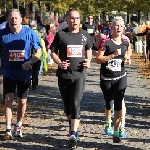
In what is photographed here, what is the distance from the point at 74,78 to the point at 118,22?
1.00 meters

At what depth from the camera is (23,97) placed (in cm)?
829

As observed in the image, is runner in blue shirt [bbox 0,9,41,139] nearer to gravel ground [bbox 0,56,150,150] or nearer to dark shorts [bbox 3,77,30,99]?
dark shorts [bbox 3,77,30,99]

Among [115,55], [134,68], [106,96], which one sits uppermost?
[115,55]

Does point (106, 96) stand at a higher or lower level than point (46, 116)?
higher

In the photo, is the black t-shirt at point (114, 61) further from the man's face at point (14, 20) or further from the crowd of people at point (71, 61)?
the man's face at point (14, 20)

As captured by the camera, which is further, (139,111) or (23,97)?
(139,111)

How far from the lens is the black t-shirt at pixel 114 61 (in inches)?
311

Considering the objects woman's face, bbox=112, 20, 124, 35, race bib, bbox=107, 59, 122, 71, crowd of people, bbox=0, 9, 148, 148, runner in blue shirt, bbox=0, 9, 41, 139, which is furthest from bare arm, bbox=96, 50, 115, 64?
runner in blue shirt, bbox=0, 9, 41, 139

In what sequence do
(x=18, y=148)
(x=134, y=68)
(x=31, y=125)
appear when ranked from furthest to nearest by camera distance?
(x=134, y=68) < (x=31, y=125) < (x=18, y=148)

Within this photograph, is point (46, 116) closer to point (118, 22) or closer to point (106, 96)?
point (106, 96)

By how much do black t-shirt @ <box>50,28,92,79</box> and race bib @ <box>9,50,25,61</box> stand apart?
60 cm

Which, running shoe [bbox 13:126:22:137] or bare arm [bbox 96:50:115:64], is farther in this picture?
running shoe [bbox 13:126:22:137]

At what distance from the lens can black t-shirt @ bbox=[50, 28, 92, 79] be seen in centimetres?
758

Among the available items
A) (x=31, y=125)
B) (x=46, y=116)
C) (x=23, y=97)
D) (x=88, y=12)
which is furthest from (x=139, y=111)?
(x=88, y=12)
